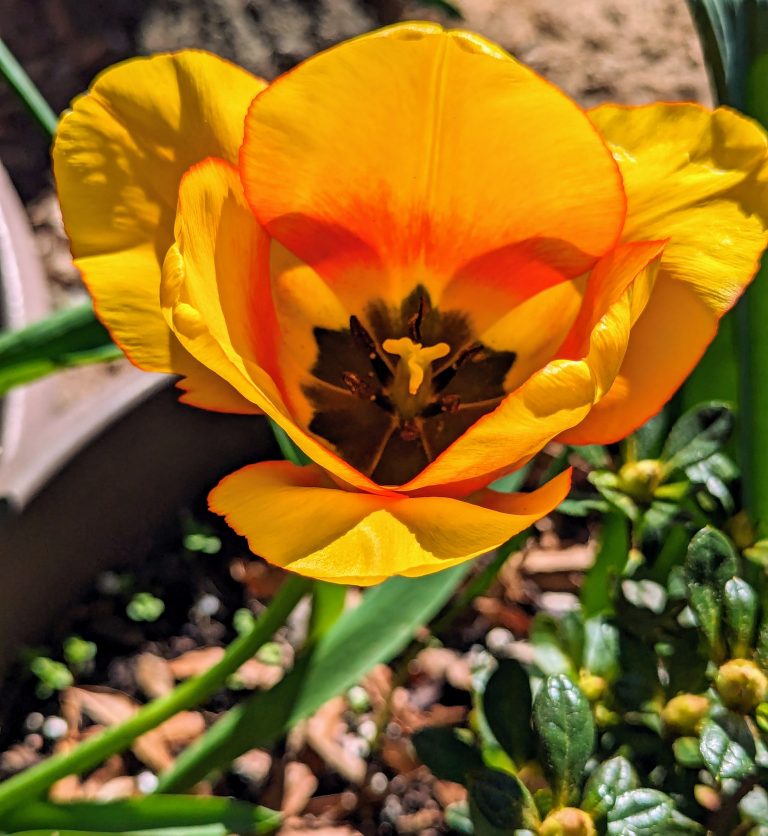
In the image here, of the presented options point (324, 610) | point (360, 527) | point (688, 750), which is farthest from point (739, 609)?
point (324, 610)

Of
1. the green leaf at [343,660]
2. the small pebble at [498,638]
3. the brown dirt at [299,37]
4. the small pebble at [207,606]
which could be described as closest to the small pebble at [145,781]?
the small pebble at [207,606]

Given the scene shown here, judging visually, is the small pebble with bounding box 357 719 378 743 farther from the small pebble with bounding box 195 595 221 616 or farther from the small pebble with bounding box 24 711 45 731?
the small pebble with bounding box 24 711 45 731

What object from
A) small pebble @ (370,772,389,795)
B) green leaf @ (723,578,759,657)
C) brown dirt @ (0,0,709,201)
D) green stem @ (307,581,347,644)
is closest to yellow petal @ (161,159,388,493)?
green leaf @ (723,578,759,657)

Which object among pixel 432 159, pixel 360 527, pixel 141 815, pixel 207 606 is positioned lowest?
pixel 207 606

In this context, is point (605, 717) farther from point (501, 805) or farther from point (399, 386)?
point (399, 386)

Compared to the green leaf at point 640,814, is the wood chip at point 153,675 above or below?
below

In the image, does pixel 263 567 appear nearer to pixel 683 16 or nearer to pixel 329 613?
pixel 329 613

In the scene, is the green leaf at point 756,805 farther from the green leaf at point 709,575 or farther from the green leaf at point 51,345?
the green leaf at point 51,345
